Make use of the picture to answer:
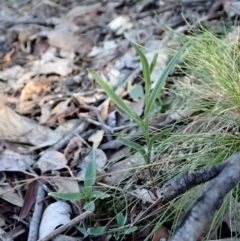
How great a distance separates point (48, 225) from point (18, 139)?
1.77 feet

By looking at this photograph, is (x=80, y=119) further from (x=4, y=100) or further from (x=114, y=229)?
(x=114, y=229)

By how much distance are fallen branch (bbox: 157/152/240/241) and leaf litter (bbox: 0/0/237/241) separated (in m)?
0.31

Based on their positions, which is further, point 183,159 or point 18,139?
point 18,139

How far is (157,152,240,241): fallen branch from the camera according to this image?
951 millimetres

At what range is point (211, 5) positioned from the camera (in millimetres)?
2697

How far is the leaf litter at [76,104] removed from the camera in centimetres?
157

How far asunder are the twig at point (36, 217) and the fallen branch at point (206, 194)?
512 millimetres

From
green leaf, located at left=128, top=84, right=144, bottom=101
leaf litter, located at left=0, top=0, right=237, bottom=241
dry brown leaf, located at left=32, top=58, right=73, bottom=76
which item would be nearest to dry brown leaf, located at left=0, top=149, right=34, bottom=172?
leaf litter, located at left=0, top=0, right=237, bottom=241

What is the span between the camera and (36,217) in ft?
5.17

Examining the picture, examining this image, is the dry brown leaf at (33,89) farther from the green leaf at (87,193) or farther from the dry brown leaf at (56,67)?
the green leaf at (87,193)

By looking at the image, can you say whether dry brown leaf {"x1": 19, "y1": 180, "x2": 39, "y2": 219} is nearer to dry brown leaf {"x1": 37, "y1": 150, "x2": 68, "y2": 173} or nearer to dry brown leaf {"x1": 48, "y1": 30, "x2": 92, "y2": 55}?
dry brown leaf {"x1": 37, "y1": 150, "x2": 68, "y2": 173}

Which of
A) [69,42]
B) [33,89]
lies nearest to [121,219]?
[33,89]

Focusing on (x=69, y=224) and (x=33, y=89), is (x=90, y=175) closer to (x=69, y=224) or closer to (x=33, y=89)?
(x=69, y=224)

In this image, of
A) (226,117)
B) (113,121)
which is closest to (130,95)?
(113,121)
